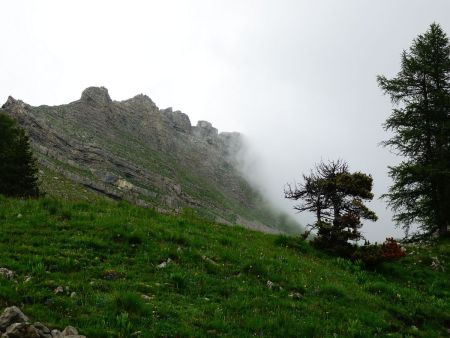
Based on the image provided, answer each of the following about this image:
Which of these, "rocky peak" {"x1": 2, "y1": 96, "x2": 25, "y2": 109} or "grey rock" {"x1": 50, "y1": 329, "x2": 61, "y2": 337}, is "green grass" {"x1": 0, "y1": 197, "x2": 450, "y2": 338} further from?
"rocky peak" {"x1": 2, "y1": 96, "x2": 25, "y2": 109}

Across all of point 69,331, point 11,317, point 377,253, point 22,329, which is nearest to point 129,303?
point 69,331

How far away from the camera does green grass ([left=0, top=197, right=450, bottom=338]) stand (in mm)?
9984

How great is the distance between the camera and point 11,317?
8219 millimetres

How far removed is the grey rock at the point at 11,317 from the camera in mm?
8062

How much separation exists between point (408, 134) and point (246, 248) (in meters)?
17.0

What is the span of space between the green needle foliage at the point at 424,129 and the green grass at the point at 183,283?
992 centimetres

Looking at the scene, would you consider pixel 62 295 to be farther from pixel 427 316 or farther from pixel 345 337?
pixel 427 316

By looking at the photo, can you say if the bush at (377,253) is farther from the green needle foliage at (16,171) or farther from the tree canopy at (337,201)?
the green needle foliage at (16,171)

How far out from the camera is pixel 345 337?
10945 mm

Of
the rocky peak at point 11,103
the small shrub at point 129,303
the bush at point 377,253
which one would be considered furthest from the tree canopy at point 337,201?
the rocky peak at point 11,103

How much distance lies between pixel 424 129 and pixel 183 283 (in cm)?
2283

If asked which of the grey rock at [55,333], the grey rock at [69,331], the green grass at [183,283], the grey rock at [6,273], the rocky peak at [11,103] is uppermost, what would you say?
the rocky peak at [11,103]

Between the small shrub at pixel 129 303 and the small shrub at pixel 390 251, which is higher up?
the small shrub at pixel 390 251

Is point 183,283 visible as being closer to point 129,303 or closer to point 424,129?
point 129,303
